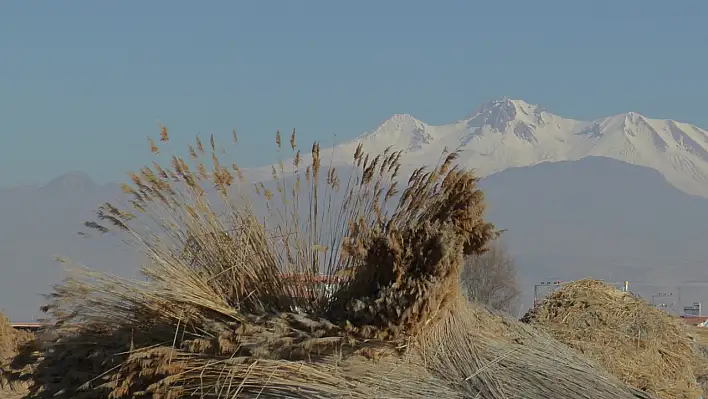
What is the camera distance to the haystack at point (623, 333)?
8438 mm

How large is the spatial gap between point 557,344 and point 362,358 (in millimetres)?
1832

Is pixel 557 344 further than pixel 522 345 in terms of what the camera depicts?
Yes

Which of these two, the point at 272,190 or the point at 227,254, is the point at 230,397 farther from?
→ the point at 272,190

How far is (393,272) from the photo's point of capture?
5883 mm

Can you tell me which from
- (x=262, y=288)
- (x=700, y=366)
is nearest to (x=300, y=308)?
(x=262, y=288)

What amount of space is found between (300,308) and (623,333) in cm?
366

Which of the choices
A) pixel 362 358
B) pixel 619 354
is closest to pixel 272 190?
pixel 362 358

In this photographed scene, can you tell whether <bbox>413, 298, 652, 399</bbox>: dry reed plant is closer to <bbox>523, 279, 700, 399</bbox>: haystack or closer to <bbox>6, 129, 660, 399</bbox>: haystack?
<bbox>6, 129, 660, 399</bbox>: haystack

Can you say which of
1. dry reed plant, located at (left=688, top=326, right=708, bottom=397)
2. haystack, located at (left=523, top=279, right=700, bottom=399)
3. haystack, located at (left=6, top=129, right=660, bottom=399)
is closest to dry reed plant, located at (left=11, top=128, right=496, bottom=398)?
haystack, located at (left=6, top=129, right=660, bottom=399)

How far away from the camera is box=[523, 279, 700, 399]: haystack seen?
844 centimetres

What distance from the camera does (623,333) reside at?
9.12 metres

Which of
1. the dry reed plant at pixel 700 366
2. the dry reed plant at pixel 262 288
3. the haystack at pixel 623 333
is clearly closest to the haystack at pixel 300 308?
the dry reed plant at pixel 262 288

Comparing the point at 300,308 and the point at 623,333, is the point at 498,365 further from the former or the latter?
the point at 623,333

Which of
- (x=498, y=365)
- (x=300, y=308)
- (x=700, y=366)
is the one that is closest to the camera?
(x=498, y=365)
